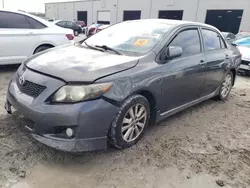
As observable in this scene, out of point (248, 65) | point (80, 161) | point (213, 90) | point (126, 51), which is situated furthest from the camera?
point (248, 65)

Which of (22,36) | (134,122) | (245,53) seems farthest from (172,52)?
(245,53)

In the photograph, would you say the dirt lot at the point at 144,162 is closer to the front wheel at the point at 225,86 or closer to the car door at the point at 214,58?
the car door at the point at 214,58

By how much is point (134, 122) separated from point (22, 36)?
13.1 ft

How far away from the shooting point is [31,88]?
264 cm

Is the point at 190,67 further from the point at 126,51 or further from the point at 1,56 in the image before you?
the point at 1,56

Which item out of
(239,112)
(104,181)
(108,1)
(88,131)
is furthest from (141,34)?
(108,1)

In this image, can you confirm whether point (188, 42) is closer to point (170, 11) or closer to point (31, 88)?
point (31, 88)

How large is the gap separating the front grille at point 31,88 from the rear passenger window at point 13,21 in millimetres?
3417

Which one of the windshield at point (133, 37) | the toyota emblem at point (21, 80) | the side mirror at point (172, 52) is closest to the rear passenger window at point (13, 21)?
the windshield at point (133, 37)

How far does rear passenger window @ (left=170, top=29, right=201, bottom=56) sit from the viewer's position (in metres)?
3.56

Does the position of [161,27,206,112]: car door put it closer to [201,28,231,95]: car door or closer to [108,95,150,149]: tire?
[201,28,231,95]: car door

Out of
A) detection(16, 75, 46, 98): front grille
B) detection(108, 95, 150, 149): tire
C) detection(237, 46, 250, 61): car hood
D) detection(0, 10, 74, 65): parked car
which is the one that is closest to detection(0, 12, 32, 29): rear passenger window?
detection(0, 10, 74, 65): parked car

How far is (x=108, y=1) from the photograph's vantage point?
132ft

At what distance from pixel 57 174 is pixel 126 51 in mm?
1704
